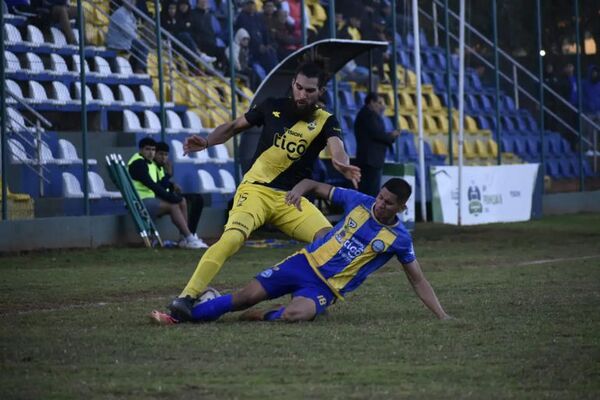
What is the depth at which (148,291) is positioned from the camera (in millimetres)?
12617

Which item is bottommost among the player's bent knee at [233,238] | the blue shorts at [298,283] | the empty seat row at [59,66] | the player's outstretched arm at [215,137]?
the blue shorts at [298,283]

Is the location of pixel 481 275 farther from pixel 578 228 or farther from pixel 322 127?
pixel 578 228

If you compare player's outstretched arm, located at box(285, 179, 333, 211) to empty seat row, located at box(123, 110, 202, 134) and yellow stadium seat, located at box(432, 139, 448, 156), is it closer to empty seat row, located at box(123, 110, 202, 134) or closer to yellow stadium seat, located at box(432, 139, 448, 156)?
empty seat row, located at box(123, 110, 202, 134)

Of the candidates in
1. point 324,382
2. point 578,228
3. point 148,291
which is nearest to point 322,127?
point 148,291

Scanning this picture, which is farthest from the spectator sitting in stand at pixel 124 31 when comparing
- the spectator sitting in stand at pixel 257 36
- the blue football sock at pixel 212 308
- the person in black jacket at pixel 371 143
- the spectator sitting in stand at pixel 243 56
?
the blue football sock at pixel 212 308

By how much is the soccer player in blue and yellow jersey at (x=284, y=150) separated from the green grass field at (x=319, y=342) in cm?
83

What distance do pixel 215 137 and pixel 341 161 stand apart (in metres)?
1.20

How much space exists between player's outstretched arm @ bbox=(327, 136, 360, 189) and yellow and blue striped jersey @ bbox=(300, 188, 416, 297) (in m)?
0.32

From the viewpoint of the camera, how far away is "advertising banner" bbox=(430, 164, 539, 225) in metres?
24.0

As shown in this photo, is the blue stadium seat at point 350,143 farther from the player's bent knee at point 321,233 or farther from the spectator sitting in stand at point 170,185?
the player's bent knee at point 321,233

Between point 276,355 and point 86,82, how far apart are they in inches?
509

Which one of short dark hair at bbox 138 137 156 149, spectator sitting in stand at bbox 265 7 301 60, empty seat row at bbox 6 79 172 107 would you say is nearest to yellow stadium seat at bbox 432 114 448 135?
spectator sitting in stand at bbox 265 7 301 60

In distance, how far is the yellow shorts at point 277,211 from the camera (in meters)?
10.3

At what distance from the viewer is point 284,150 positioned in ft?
34.8
